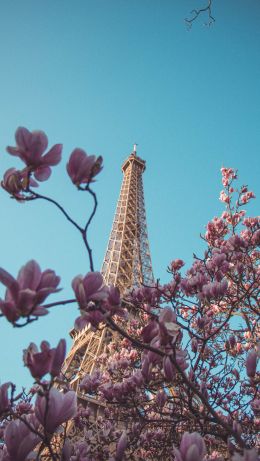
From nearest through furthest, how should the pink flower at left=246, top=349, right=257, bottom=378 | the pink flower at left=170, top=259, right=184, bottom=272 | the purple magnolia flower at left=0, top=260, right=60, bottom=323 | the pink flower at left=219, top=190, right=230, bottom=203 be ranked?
1. the purple magnolia flower at left=0, top=260, right=60, bottom=323
2. the pink flower at left=246, top=349, right=257, bottom=378
3. the pink flower at left=170, top=259, right=184, bottom=272
4. the pink flower at left=219, top=190, right=230, bottom=203

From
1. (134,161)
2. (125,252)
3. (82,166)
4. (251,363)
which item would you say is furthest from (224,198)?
(134,161)

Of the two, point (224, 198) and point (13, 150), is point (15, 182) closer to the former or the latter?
point (13, 150)

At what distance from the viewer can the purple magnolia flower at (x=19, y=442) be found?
4.14 ft

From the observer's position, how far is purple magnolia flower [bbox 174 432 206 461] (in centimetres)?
114

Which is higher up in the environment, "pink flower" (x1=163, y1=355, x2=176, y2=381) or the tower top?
the tower top

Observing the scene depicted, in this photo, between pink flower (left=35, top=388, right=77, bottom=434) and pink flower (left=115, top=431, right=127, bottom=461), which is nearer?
pink flower (left=35, top=388, right=77, bottom=434)

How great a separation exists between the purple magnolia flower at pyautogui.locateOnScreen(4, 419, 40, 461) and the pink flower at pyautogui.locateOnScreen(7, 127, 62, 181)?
1027 mm

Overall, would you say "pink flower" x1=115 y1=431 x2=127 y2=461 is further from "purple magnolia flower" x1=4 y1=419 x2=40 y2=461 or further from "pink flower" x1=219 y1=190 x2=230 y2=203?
"pink flower" x1=219 y1=190 x2=230 y2=203

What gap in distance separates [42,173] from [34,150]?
0.44 ft

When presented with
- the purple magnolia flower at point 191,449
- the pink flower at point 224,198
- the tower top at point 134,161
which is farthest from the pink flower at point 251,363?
the tower top at point 134,161

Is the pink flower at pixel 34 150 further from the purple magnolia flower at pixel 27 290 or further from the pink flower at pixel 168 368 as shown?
the pink flower at pixel 168 368

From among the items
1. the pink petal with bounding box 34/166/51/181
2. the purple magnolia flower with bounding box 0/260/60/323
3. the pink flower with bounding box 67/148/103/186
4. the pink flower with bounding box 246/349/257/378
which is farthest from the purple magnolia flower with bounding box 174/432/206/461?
the pink petal with bounding box 34/166/51/181

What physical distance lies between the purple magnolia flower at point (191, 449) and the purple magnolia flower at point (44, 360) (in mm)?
506

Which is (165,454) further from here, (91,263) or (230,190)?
(230,190)
